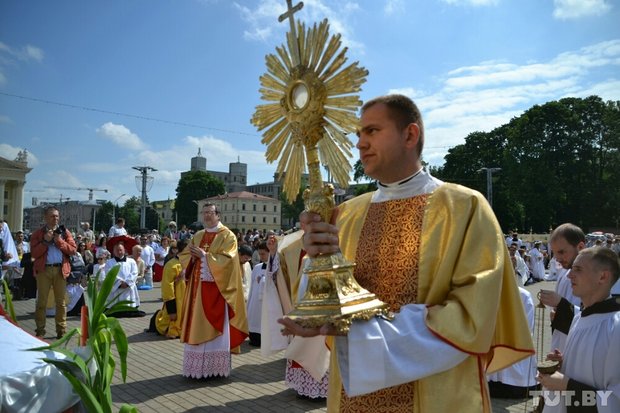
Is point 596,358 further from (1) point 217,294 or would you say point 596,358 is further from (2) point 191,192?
(2) point 191,192

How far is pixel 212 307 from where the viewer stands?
7629 millimetres

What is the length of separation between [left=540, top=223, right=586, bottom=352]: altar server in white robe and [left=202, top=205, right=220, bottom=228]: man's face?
16.9 feet

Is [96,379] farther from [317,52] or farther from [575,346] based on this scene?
[575,346]

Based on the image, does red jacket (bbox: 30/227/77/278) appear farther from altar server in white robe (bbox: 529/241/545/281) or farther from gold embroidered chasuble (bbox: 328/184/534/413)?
altar server in white robe (bbox: 529/241/545/281)

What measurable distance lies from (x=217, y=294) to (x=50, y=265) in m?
4.44

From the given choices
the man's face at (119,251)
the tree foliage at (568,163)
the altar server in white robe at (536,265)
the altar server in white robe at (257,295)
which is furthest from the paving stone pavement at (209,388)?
the tree foliage at (568,163)

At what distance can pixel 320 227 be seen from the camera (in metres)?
2.01

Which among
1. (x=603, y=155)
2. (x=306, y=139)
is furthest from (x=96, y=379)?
(x=603, y=155)

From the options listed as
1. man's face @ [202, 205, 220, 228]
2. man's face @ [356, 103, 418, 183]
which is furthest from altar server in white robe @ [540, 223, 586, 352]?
man's face @ [202, 205, 220, 228]

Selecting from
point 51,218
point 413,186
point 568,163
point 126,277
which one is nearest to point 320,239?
point 413,186

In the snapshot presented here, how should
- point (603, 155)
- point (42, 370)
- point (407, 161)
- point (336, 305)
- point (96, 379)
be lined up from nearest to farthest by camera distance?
point (336, 305) → point (407, 161) → point (96, 379) → point (42, 370) → point (603, 155)

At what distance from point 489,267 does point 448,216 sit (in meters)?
0.32

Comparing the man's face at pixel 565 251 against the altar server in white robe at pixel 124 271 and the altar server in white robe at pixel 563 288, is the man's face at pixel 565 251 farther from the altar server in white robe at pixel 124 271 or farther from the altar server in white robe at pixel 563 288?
the altar server in white robe at pixel 124 271

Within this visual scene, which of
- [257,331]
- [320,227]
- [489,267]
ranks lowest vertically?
[257,331]
